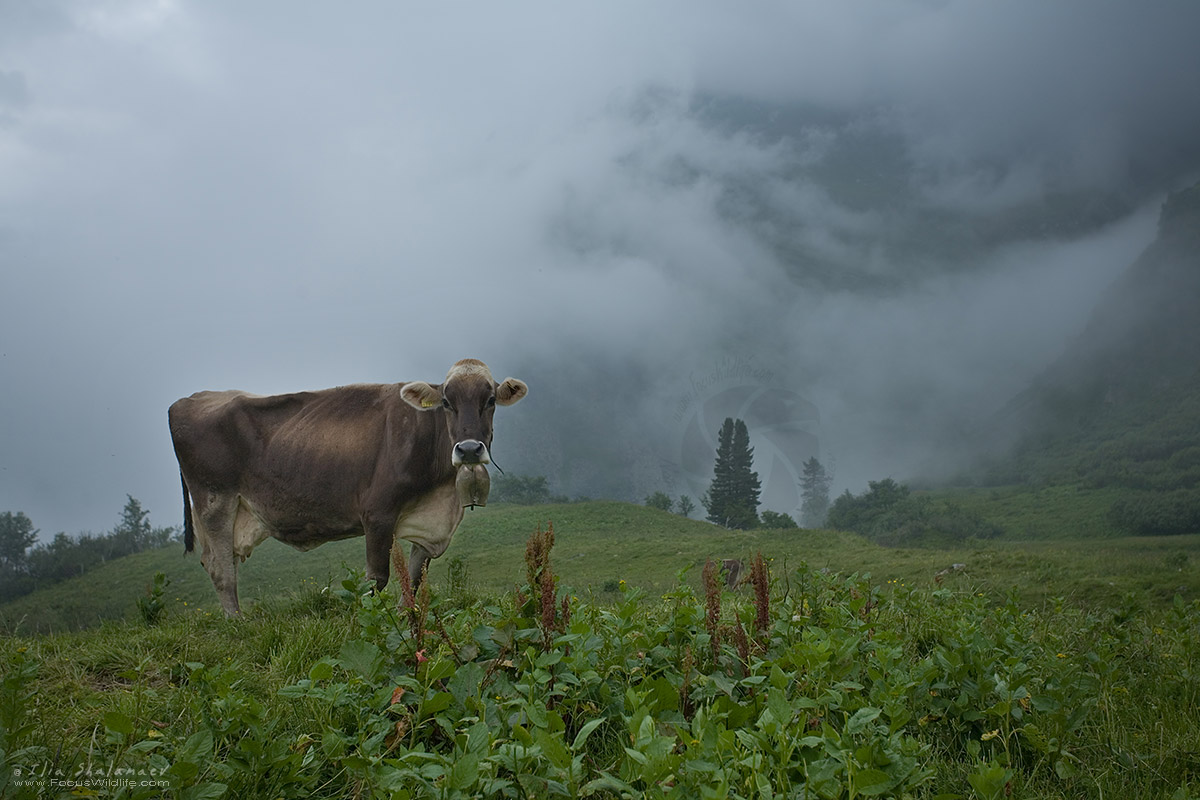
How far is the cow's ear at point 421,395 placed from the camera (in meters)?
8.91

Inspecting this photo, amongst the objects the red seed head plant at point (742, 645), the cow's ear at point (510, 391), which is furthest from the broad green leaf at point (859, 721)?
the cow's ear at point (510, 391)

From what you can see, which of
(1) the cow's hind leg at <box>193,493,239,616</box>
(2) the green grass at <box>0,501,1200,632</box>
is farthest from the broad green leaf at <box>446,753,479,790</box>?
(1) the cow's hind leg at <box>193,493,239,616</box>

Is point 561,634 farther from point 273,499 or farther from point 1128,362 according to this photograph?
point 1128,362

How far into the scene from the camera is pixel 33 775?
2.92 metres

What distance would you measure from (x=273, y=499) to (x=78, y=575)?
196 ft

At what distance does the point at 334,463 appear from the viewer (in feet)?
31.6

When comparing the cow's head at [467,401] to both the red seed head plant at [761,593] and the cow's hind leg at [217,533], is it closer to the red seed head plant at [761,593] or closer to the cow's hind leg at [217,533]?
the cow's hind leg at [217,533]

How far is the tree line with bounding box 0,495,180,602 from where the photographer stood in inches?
2419

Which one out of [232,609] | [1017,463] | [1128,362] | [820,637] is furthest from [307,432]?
[1128,362]

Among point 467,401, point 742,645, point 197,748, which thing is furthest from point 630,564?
point 197,748

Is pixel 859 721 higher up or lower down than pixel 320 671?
lower down

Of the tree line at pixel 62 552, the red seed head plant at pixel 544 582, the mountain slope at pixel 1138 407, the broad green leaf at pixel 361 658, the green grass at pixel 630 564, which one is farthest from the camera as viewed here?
the mountain slope at pixel 1138 407

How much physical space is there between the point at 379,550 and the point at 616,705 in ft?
19.4

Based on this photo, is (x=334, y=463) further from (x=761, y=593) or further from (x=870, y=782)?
(x=870, y=782)
